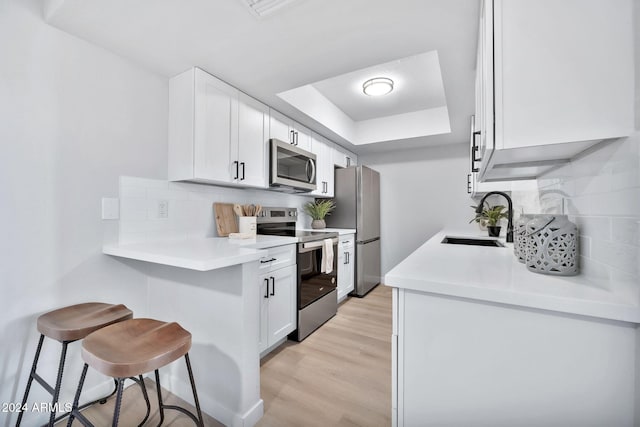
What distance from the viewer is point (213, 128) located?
1.96 metres

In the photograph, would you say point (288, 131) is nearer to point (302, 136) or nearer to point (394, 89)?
point (302, 136)

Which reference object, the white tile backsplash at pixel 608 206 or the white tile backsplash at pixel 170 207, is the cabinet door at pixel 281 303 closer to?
the white tile backsplash at pixel 170 207

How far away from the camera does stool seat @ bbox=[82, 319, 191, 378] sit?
91 cm

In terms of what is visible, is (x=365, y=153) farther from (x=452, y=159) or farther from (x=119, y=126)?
(x=119, y=126)

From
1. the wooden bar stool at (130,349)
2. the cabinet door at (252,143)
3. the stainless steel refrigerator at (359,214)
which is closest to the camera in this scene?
the wooden bar stool at (130,349)

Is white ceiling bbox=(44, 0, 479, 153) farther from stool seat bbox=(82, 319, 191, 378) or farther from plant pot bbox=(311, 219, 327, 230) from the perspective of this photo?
plant pot bbox=(311, 219, 327, 230)

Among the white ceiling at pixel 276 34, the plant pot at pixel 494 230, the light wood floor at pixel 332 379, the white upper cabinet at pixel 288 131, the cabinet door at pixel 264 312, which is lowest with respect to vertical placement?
the light wood floor at pixel 332 379

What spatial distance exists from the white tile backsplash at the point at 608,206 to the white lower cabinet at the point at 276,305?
1670 millimetres

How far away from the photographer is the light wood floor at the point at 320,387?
1.42m

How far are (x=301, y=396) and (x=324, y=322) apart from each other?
1.07 m

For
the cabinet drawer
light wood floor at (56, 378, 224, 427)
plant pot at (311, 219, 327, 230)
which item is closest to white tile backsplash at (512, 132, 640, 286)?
the cabinet drawer

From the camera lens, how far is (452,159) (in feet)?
12.5

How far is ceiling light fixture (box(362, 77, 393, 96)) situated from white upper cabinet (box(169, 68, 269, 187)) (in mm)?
1247

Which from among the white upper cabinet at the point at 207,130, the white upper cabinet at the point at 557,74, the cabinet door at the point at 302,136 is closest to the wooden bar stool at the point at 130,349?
the white upper cabinet at the point at 207,130
